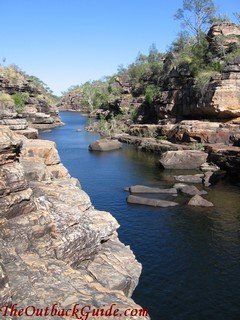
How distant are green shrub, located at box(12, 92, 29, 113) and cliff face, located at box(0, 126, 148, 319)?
105 metres

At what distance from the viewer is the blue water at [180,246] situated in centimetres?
2536

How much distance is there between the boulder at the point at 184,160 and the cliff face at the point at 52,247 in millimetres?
41206

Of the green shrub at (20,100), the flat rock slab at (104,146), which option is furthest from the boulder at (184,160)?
the green shrub at (20,100)

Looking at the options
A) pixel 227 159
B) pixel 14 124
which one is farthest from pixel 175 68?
pixel 14 124

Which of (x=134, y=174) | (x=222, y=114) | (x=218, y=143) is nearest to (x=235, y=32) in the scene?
(x=222, y=114)

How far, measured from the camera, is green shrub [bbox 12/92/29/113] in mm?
125738

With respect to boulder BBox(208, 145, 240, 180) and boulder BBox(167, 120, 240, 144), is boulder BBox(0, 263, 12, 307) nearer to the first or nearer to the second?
boulder BBox(208, 145, 240, 180)

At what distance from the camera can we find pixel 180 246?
3434 cm

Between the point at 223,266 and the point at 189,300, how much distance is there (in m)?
6.05

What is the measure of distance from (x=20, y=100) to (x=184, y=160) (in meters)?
81.8

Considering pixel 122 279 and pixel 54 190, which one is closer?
pixel 122 279

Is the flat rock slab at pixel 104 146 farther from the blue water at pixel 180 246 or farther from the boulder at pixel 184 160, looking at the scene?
the blue water at pixel 180 246

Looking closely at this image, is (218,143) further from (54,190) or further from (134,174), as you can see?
(54,190)

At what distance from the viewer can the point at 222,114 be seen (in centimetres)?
8106
